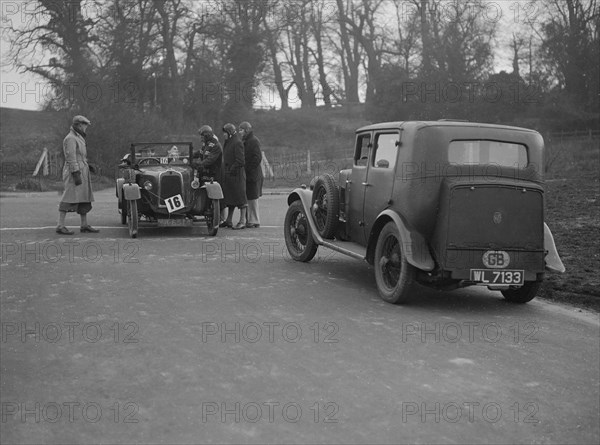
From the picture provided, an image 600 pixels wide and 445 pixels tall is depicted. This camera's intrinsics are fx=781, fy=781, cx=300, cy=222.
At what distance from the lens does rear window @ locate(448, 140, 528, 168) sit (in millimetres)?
7992

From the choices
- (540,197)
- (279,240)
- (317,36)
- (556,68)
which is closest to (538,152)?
(540,197)

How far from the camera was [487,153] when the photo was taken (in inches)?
318

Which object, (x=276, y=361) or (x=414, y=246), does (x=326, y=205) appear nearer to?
(x=414, y=246)

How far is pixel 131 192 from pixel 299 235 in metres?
3.57

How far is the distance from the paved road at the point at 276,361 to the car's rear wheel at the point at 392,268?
23cm

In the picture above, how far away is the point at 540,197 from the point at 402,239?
56.7 inches

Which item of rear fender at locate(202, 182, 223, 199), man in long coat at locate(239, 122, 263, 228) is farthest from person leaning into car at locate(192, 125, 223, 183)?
rear fender at locate(202, 182, 223, 199)

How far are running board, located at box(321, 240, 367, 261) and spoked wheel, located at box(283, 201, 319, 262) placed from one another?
1.97ft

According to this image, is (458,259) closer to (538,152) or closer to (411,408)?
(538,152)

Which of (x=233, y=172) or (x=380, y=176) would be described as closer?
(x=380, y=176)
